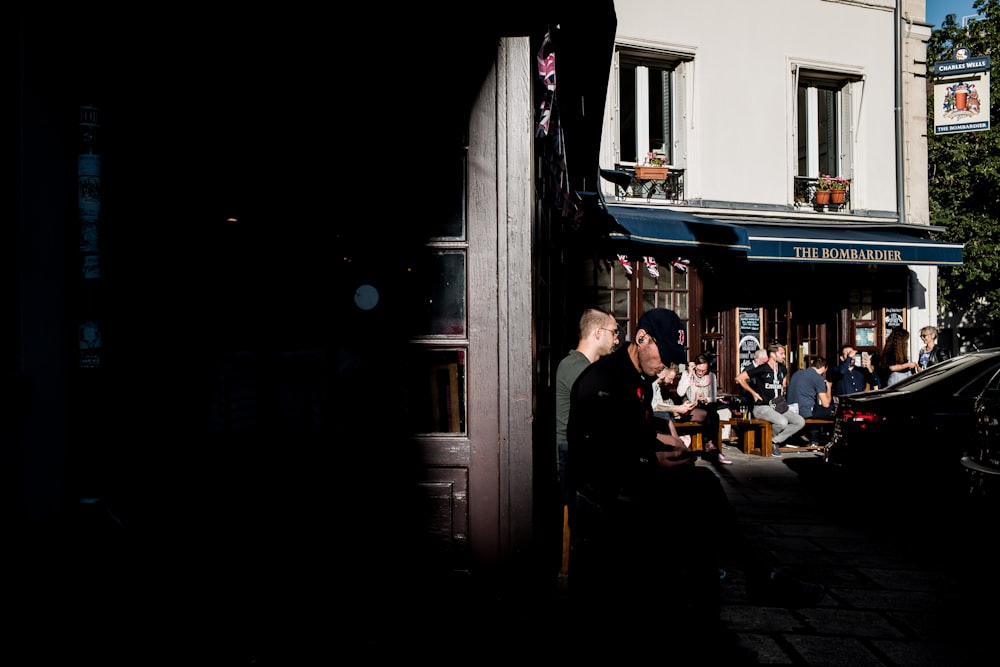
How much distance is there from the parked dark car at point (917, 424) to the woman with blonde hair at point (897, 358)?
194 inches

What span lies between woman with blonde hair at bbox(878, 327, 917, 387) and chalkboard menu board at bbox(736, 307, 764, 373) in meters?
2.04

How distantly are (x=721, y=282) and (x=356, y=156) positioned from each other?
1076cm

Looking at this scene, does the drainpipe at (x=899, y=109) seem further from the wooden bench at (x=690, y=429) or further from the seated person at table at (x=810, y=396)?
the wooden bench at (x=690, y=429)

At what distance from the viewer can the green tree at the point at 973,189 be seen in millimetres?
20328

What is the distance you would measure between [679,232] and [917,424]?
4.32 m

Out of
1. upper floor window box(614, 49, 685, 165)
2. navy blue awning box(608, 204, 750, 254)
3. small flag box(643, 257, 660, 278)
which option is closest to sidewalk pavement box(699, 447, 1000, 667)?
navy blue awning box(608, 204, 750, 254)

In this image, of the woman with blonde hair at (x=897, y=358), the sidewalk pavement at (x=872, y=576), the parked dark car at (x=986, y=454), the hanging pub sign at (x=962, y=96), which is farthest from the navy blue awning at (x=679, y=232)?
the hanging pub sign at (x=962, y=96)

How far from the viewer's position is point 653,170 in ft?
43.4

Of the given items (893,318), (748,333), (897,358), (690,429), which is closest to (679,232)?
(690,429)

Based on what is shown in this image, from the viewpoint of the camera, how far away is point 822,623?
4117 mm

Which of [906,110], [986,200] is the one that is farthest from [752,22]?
[986,200]

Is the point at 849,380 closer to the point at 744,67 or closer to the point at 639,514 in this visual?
the point at 744,67

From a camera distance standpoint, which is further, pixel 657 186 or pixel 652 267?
pixel 657 186

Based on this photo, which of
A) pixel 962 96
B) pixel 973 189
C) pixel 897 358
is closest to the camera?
pixel 897 358
